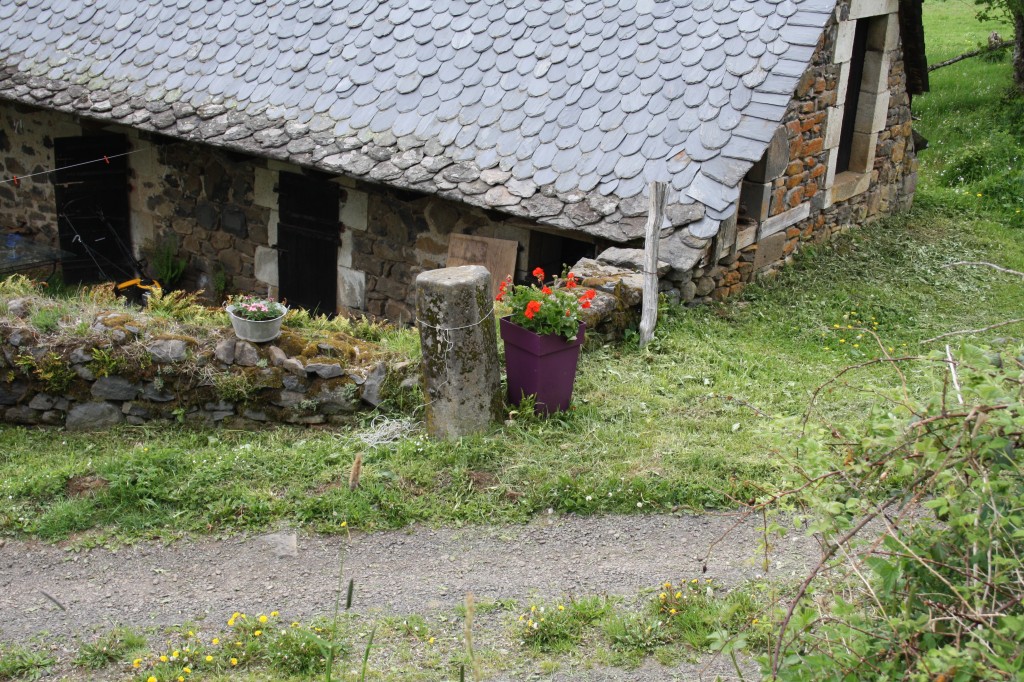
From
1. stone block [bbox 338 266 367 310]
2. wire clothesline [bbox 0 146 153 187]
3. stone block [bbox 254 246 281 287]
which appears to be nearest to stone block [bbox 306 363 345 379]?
stone block [bbox 338 266 367 310]

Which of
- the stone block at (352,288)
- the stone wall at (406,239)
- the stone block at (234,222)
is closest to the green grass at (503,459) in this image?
the stone wall at (406,239)

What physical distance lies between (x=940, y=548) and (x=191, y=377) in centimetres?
495

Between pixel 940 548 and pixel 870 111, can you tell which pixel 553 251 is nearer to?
pixel 870 111

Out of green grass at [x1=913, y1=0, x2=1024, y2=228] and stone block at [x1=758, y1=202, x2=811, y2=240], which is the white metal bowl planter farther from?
green grass at [x1=913, y1=0, x2=1024, y2=228]

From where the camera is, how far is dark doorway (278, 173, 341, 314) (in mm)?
10188

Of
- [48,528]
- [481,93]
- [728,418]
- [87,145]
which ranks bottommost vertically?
[48,528]

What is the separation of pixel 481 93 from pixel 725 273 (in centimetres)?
267

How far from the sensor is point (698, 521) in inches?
210

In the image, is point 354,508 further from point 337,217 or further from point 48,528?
point 337,217

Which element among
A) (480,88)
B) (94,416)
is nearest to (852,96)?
(480,88)

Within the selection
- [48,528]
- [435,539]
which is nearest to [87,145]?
[48,528]

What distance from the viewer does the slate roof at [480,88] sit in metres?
8.10

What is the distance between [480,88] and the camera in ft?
29.8

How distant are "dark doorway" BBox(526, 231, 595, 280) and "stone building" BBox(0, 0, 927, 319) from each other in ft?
0.07
